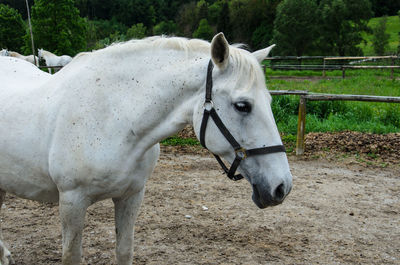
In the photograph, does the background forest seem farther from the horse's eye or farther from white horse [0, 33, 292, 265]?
the horse's eye

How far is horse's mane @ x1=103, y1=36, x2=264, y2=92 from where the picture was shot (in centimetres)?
157

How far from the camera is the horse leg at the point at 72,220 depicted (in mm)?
1802

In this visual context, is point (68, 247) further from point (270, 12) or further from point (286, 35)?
point (270, 12)

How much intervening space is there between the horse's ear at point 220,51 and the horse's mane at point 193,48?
0.06m

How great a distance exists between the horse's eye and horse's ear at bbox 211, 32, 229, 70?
19 cm

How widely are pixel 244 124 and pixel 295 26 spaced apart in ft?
109

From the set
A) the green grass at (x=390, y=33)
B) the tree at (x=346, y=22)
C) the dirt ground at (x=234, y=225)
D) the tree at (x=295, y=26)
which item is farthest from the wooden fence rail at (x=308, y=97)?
the green grass at (x=390, y=33)

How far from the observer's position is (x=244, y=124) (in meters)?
1.56

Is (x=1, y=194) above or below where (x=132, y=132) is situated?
below

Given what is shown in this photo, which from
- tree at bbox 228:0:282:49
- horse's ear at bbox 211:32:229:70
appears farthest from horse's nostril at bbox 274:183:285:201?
tree at bbox 228:0:282:49

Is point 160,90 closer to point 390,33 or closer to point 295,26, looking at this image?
point 295,26

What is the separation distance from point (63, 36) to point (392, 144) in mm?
24179

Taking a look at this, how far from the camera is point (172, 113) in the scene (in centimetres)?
173

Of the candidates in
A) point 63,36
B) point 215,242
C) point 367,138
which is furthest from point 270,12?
point 215,242
